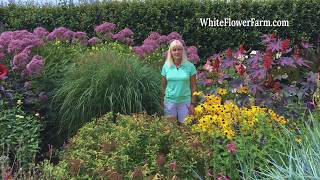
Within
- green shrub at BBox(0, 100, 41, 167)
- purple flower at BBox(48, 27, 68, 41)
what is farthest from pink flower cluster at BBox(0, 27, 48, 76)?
purple flower at BBox(48, 27, 68, 41)

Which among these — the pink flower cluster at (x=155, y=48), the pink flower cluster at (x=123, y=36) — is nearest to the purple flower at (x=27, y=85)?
the pink flower cluster at (x=155, y=48)

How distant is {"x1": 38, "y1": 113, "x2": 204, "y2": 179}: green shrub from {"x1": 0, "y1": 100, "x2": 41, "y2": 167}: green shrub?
0.69 metres

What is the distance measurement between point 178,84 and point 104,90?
876 millimetres

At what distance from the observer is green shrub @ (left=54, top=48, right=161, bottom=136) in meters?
6.04

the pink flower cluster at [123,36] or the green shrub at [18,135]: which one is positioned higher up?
the pink flower cluster at [123,36]

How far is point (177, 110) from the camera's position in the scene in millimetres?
6121

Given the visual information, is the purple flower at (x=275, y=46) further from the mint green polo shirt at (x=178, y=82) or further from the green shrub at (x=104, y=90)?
the green shrub at (x=104, y=90)

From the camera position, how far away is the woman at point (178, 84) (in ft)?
19.7

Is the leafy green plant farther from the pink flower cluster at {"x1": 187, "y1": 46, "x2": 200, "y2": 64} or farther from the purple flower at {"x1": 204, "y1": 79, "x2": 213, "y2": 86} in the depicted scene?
the pink flower cluster at {"x1": 187, "y1": 46, "x2": 200, "y2": 64}

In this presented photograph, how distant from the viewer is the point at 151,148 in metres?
4.23

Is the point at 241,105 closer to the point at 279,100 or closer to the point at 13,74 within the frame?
the point at 279,100

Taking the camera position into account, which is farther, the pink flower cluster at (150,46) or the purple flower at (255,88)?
the pink flower cluster at (150,46)

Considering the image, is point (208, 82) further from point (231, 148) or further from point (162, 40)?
point (162, 40)

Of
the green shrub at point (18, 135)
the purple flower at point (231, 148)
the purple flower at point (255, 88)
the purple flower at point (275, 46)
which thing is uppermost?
the purple flower at point (275, 46)
